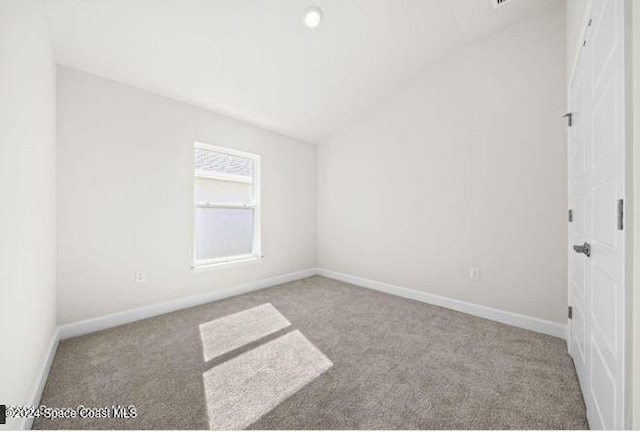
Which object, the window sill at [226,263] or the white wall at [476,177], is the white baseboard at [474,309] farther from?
the window sill at [226,263]

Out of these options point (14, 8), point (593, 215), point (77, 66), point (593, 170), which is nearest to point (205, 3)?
point (14, 8)

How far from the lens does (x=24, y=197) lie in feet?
4.36

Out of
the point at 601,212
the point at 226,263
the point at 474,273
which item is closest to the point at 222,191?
the point at 226,263

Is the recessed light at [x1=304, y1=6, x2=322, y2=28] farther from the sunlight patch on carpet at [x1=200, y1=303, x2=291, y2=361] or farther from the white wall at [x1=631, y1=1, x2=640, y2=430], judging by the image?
the sunlight patch on carpet at [x1=200, y1=303, x2=291, y2=361]

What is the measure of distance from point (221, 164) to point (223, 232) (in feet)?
3.00

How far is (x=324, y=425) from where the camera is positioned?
4.35 feet

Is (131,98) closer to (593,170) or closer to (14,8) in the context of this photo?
(14,8)

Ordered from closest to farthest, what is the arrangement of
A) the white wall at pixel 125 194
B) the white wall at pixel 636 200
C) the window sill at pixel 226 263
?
the white wall at pixel 636 200 < the white wall at pixel 125 194 < the window sill at pixel 226 263

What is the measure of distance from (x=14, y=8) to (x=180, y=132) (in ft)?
Answer: 5.58

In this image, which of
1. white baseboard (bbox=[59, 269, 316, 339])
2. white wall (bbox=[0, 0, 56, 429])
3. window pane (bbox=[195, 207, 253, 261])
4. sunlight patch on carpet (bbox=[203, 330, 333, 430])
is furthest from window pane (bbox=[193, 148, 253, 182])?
sunlight patch on carpet (bbox=[203, 330, 333, 430])

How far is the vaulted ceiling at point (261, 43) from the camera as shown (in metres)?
1.98

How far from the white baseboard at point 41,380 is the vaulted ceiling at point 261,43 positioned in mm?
2349

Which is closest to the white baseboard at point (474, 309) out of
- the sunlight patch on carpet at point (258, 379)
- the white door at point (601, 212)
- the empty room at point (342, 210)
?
the empty room at point (342, 210)

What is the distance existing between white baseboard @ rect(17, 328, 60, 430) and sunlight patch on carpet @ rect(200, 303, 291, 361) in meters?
0.89
